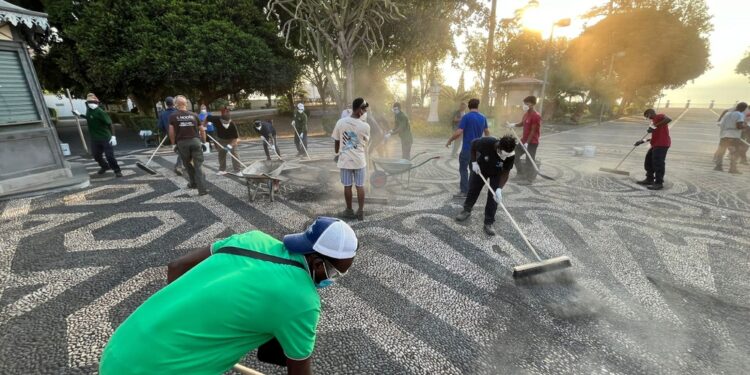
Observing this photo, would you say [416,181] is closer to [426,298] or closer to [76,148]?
[426,298]

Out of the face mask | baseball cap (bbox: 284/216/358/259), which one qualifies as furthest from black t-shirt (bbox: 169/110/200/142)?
baseball cap (bbox: 284/216/358/259)

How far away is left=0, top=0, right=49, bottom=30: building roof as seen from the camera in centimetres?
652

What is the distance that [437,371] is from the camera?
270 centimetres

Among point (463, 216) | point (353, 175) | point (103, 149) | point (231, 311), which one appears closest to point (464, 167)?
point (463, 216)

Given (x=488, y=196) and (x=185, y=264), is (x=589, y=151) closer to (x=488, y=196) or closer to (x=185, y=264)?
(x=488, y=196)

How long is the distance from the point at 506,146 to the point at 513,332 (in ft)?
8.79

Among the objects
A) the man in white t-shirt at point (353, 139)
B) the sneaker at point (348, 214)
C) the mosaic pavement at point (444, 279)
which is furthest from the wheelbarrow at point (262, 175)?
the man in white t-shirt at point (353, 139)

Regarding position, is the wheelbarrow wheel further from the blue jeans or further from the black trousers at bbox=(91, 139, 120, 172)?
the black trousers at bbox=(91, 139, 120, 172)

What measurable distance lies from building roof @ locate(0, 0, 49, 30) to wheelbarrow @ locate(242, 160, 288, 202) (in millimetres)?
5726

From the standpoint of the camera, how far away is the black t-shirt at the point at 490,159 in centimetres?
511

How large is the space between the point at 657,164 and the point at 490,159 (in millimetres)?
5607

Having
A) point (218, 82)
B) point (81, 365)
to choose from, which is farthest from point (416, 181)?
point (218, 82)

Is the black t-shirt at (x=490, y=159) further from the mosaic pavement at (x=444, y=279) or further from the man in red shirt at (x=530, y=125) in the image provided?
the man in red shirt at (x=530, y=125)

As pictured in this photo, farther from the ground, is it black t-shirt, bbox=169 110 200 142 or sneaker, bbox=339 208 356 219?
black t-shirt, bbox=169 110 200 142
